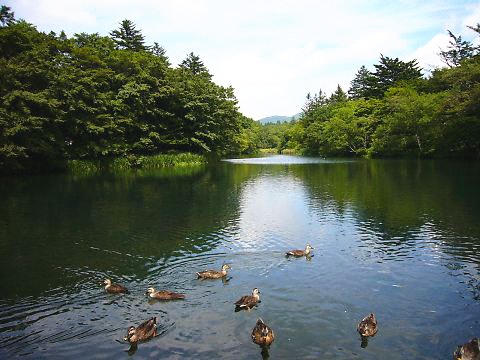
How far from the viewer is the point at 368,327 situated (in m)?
9.23

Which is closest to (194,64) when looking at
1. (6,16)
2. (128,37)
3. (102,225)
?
(128,37)

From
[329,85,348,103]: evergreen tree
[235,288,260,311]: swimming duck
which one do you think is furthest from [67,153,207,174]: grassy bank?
[329,85,348,103]: evergreen tree

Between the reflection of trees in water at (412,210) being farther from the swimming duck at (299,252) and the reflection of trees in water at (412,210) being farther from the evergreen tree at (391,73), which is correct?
the evergreen tree at (391,73)

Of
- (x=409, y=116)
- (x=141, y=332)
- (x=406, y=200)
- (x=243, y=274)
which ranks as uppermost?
(x=409, y=116)

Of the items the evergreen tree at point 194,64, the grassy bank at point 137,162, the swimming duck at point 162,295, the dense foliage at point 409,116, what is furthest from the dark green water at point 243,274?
the evergreen tree at point 194,64

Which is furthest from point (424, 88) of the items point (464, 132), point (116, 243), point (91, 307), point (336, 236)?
point (91, 307)

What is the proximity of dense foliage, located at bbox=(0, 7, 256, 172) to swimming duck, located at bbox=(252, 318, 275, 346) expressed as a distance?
37.0 metres

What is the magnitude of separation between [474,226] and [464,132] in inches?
1705

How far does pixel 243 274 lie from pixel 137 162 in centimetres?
4867

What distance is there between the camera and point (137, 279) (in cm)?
1303

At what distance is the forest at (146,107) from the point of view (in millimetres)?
42938

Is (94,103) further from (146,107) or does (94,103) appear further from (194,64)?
(194,64)

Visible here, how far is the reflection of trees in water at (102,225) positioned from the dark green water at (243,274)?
0.10m

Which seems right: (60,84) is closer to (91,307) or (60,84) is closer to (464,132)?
(91,307)
